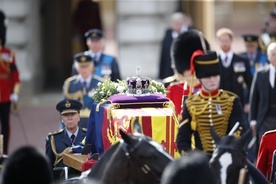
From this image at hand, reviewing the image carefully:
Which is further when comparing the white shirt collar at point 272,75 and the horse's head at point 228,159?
the white shirt collar at point 272,75

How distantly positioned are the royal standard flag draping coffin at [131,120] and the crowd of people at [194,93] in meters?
0.16

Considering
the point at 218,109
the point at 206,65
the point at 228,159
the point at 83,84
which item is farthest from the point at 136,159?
the point at 83,84

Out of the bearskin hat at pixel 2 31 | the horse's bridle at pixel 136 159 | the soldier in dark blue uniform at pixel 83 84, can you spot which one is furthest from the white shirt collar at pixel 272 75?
the horse's bridle at pixel 136 159

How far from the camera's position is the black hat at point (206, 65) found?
8914 mm

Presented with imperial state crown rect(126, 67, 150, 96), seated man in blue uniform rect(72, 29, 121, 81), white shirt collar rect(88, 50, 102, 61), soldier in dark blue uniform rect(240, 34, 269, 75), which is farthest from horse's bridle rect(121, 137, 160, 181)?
soldier in dark blue uniform rect(240, 34, 269, 75)

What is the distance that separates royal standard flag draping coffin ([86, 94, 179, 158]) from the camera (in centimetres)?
871

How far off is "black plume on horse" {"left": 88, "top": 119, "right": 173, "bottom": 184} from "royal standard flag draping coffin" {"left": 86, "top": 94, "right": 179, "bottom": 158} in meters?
1.05

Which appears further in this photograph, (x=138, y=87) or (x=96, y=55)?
(x=96, y=55)

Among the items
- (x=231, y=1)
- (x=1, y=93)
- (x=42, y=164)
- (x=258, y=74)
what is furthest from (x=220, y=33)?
(x=231, y=1)

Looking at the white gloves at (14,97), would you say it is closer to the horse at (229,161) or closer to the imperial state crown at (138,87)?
the imperial state crown at (138,87)

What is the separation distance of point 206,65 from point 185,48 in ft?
10.7

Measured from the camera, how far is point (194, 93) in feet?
33.7

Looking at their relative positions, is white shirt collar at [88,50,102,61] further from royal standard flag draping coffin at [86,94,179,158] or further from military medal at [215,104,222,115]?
military medal at [215,104,222,115]

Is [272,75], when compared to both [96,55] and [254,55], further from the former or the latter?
[254,55]
